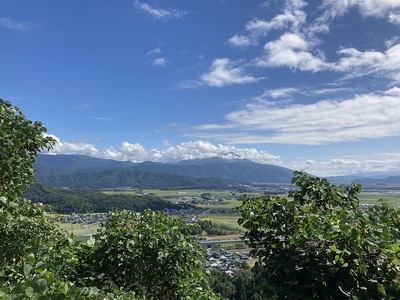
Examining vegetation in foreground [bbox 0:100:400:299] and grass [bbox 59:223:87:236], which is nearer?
vegetation in foreground [bbox 0:100:400:299]

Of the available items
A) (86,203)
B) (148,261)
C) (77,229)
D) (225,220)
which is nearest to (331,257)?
(148,261)

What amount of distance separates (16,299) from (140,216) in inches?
280

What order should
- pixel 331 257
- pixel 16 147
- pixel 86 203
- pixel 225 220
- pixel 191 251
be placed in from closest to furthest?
pixel 331 257, pixel 16 147, pixel 191 251, pixel 225 220, pixel 86 203

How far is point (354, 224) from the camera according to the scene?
13.5 ft

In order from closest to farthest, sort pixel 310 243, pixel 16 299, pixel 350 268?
pixel 16 299, pixel 350 268, pixel 310 243

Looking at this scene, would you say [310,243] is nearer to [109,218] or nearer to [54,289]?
[54,289]

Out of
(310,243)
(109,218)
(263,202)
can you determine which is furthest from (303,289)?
(109,218)

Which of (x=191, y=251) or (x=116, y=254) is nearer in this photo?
(x=116, y=254)

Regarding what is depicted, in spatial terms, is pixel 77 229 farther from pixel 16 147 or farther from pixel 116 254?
pixel 16 147

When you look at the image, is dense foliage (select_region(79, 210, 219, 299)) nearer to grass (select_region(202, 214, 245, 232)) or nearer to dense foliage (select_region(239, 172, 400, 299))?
dense foliage (select_region(239, 172, 400, 299))

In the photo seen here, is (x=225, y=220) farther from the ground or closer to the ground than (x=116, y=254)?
closer to the ground

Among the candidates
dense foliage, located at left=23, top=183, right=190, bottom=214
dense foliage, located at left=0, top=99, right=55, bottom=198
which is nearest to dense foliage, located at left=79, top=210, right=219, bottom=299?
dense foliage, located at left=0, top=99, right=55, bottom=198

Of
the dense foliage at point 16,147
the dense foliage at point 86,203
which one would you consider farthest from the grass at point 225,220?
the dense foliage at point 16,147

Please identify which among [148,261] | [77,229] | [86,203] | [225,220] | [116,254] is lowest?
[225,220]
